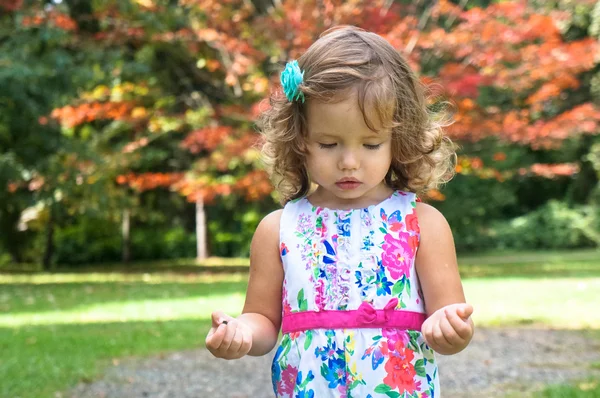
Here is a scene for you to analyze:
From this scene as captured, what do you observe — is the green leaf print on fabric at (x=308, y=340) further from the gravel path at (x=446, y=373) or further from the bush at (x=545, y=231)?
the bush at (x=545, y=231)

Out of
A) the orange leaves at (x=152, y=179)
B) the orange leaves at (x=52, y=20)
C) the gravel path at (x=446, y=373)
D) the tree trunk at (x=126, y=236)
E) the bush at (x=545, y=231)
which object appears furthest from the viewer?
the bush at (x=545, y=231)

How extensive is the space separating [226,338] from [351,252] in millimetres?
366

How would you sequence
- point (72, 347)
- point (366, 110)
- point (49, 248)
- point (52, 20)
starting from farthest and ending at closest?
point (49, 248), point (52, 20), point (72, 347), point (366, 110)

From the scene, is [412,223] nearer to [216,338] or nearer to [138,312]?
[216,338]

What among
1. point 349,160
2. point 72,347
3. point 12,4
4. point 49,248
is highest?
point 12,4

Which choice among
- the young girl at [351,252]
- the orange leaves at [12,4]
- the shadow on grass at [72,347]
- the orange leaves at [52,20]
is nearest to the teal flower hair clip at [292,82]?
the young girl at [351,252]

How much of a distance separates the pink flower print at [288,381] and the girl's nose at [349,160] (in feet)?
1.62

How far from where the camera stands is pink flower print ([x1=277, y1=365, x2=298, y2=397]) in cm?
198

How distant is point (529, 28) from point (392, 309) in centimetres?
1048

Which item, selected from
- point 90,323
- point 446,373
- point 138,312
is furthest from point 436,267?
point 138,312

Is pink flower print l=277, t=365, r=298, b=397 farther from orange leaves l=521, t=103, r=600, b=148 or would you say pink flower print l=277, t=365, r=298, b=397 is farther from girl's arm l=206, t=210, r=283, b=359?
orange leaves l=521, t=103, r=600, b=148

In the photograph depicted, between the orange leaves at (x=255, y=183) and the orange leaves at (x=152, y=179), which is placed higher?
the orange leaves at (x=152, y=179)

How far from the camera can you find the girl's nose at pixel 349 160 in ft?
6.39

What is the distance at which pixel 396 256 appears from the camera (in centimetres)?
199
